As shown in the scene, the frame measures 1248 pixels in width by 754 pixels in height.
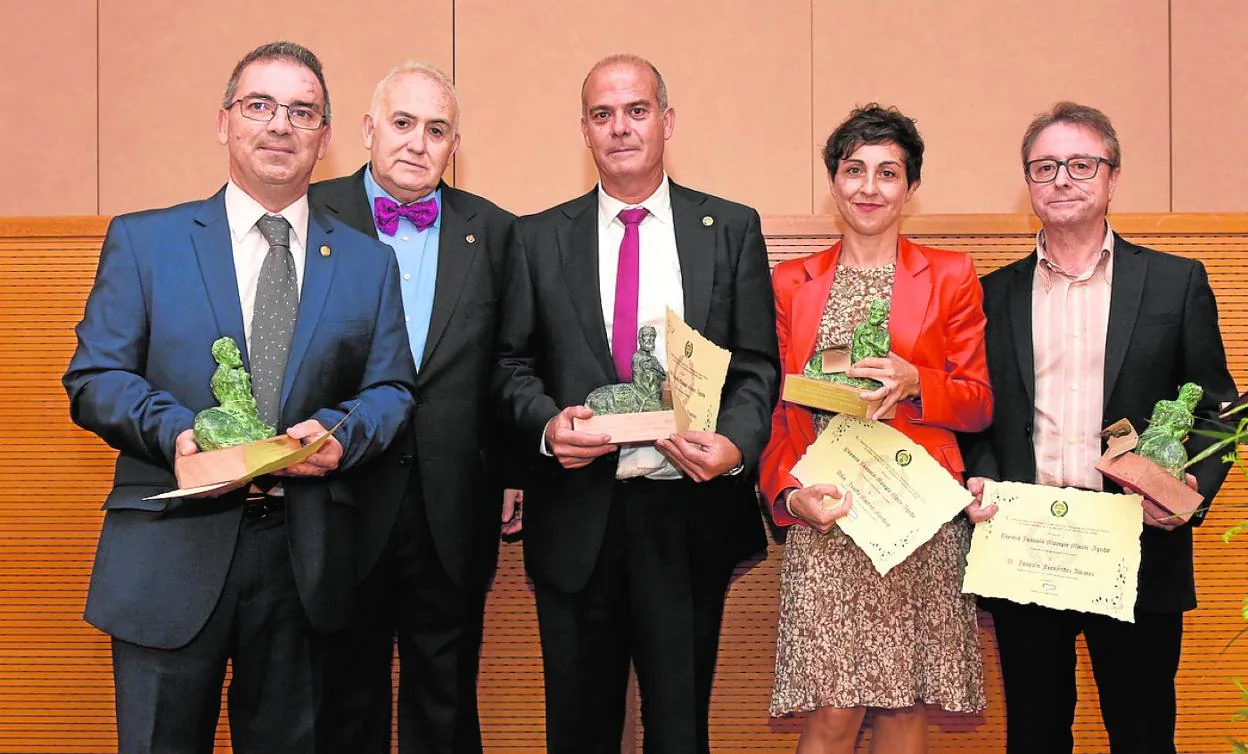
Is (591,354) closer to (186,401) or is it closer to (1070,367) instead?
(186,401)

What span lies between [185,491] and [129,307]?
0.48 m

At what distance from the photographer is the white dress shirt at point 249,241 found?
2.48 metres

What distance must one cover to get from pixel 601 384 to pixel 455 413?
1.31 feet

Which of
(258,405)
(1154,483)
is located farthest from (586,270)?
(1154,483)

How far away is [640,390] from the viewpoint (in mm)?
2586

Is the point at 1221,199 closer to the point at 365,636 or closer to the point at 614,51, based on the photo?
the point at 614,51

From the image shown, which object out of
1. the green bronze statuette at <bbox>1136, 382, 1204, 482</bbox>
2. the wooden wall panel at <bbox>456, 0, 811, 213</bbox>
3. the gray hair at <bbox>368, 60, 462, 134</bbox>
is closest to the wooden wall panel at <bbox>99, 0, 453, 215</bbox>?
the wooden wall panel at <bbox>456, 0, 811, 213</bbox>

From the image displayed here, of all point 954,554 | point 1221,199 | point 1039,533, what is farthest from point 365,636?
point 1221,199

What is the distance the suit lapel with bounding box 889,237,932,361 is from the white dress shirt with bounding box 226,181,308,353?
1403 mm

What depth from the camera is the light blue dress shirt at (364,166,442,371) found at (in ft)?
9.48

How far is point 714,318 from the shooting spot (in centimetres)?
277

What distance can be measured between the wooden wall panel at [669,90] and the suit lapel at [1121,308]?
1732 mm

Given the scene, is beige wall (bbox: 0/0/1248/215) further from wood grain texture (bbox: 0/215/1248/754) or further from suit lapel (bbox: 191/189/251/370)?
suit lapel (bbox: 191/189/251/370)

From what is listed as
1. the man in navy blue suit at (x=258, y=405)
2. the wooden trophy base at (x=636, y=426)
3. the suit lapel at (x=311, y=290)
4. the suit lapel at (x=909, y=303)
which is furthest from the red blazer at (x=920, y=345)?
the suit lapel at (x=311, y=290)
